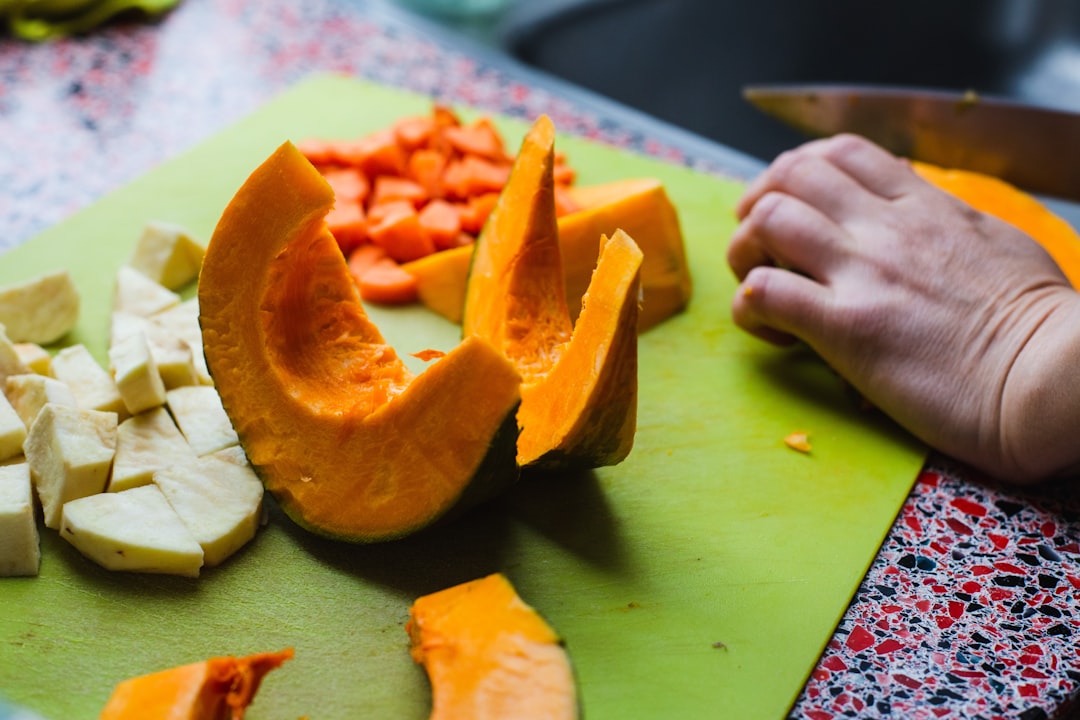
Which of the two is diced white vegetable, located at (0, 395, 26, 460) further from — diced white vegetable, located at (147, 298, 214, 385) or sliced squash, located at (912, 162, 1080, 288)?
sliced squash, located at (912, 162, 1080, 288)

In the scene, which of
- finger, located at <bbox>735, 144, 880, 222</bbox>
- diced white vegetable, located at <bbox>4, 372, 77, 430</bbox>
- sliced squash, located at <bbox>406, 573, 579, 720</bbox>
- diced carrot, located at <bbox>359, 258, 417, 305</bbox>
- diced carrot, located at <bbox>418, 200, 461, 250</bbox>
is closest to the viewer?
sliced squash, located at <bbox>406, 573, 579, 720</bbox>

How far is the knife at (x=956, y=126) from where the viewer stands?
188 centimetres

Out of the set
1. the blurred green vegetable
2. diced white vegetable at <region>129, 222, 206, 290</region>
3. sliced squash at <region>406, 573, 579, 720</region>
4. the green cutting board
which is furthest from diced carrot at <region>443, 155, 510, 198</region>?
the blurred green vegetable

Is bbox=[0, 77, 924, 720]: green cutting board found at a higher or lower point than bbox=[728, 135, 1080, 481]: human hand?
lower

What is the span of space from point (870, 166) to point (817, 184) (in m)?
0.10

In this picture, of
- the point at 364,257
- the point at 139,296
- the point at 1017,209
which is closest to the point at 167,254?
the point at 139,296

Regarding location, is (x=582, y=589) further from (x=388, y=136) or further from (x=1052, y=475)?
(x=388, y=136)

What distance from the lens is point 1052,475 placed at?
139cm

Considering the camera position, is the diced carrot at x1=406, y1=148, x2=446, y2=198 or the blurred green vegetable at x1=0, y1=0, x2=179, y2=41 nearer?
the diced carrot at x1=406, y1=148, x2=446, y2=198

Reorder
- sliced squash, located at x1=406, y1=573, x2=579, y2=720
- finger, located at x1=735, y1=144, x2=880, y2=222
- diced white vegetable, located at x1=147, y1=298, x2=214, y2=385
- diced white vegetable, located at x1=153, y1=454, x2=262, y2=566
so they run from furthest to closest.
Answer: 1. finger, located at x1=735, y1=144, x2=880, y2=222
2. diced white vegetable, located at x1=147, y1=298, x2=214, y2=385
3. diced white vegetable, located at x1=153, y1=454, x2=262, y2=566
4. sliced squash, located at x1=406, y1=573, x2=579, y2=720

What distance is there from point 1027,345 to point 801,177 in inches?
17.6

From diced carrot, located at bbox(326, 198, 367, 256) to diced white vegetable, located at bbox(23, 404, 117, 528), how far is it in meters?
0.65

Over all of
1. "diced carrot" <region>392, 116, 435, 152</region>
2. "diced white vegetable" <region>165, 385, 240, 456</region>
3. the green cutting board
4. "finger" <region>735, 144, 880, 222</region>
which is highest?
"finger" <region>735, 144, 880, 222</region>

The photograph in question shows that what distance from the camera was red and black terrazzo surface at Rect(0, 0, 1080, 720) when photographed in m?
1.14
